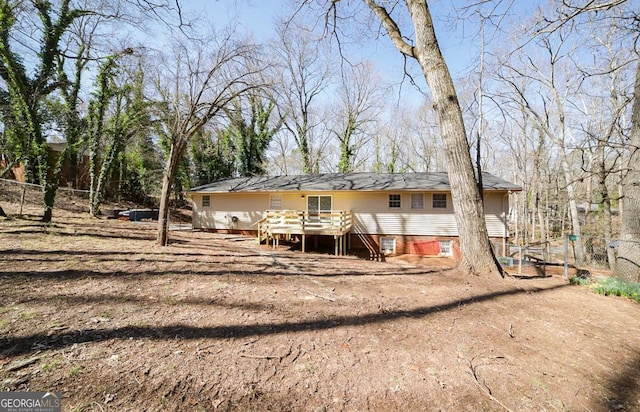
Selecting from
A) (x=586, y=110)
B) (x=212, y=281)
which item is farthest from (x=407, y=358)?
(x=586, y=110)

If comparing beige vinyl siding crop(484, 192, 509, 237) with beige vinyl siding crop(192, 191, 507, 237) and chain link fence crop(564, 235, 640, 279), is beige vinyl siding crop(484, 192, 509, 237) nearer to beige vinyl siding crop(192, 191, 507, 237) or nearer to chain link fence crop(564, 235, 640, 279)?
beige vinyl siding crop(192, 191, 507, 237)

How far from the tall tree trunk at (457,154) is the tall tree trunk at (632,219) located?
12.4ft

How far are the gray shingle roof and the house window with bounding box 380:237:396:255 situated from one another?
8.57 ft

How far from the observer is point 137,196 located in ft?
77.6

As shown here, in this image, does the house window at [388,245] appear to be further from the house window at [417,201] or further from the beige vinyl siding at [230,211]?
the beige vinyl siding at [230,211]

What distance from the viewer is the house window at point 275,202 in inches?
589

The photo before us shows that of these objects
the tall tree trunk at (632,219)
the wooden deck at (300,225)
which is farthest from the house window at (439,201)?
the tall tree trunk at (632,219)

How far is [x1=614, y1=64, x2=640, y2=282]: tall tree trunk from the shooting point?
6070 mm

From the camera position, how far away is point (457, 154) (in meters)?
5.38

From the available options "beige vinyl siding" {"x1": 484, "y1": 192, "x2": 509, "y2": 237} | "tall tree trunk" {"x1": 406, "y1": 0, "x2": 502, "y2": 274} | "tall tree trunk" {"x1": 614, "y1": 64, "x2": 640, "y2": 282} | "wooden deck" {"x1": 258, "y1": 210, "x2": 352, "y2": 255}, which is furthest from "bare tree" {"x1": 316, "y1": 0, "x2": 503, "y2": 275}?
"beige vinyl siding" {"x1": 484, "y1": 192, "x2": 509, "y2": 237}

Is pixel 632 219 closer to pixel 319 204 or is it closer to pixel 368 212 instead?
pixel 368 212

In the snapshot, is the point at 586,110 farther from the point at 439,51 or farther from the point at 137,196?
the point at 137,196

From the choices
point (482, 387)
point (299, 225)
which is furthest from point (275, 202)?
point (482, 387)

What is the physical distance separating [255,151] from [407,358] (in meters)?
22.7
